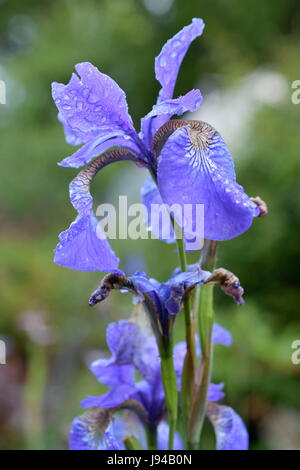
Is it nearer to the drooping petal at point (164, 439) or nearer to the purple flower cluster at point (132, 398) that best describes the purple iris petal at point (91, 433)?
the purple flower cluster at point (132, 398)

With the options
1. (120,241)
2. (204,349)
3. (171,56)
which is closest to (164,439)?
(204,349)

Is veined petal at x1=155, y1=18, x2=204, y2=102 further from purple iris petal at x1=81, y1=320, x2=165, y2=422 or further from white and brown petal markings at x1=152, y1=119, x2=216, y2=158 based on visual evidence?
purple iris petal at x1=81, y1=320, x2=165, y2=422

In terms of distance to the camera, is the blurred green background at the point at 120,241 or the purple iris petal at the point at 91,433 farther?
the blurred green background at the point at 120,241

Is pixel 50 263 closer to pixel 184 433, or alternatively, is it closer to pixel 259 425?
pixel 259 425

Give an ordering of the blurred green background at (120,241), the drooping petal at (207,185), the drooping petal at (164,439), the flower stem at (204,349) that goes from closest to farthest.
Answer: the drooping petal at (207,185) < the flower stem at (204,349) < the drooping petal at (164,439) < the blurred green background at (120,241)

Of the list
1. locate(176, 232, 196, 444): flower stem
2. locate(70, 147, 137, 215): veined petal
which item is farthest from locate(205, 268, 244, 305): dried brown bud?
locate(70, 147, 137, 215): veined petal

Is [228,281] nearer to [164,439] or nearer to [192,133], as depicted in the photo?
[192,133]

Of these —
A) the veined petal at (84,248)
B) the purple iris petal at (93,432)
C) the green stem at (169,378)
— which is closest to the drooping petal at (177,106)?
the veined petal at (84,248)

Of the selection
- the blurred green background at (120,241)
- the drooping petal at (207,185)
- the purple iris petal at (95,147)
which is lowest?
the drooping petal at (207,185)
